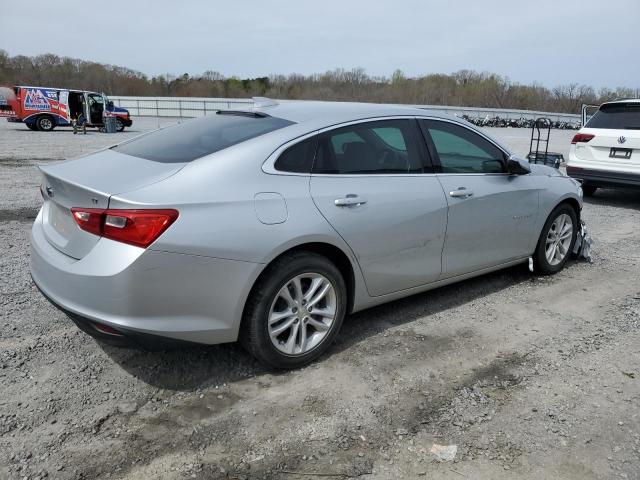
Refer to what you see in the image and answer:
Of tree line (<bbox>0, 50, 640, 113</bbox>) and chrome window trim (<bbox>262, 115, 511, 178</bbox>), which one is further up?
tree line (<bbox>0, 50, 640, 113</bbox>)

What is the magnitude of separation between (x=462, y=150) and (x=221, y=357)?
8.11ft

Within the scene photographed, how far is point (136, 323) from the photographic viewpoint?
2611mm

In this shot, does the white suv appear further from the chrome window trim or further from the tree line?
the tree line

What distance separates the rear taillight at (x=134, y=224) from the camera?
8.37 feet

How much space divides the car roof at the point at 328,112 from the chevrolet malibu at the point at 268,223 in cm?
2

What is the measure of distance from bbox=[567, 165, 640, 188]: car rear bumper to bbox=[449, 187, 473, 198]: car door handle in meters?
5.85

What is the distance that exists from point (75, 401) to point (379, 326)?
2094 mm

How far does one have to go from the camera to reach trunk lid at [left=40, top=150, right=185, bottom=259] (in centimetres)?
270

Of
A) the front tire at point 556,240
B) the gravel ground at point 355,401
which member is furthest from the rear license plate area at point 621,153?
the gravel ground at point 355,401

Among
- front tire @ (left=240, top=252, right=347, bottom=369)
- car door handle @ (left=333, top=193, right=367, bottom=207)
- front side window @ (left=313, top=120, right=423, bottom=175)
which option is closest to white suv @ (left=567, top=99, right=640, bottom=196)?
front side window @ (left=313, top=120, right=423, bottom=175)

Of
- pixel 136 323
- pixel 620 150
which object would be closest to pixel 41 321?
pixel 136 323

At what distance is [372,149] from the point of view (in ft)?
11.7

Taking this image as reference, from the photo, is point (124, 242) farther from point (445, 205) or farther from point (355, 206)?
point (445, 205)

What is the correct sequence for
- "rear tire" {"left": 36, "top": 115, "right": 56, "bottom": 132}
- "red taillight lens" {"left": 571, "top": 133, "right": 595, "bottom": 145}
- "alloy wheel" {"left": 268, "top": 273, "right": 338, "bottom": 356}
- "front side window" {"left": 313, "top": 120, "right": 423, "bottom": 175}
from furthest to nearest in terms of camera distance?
"rear tire" {"left": 36, "top": 115, "right": 56, "bottom": 132}, "red taillight lens" {"left": 571, "top": 133, "right": 595, "bottom": 145}, "front side window" {"left": 313, "top": 120, "right": 423, "bottom": 175}, "alloy wheel" {"left": 268, "top": 273, "right": 338, "bottom": 356}
